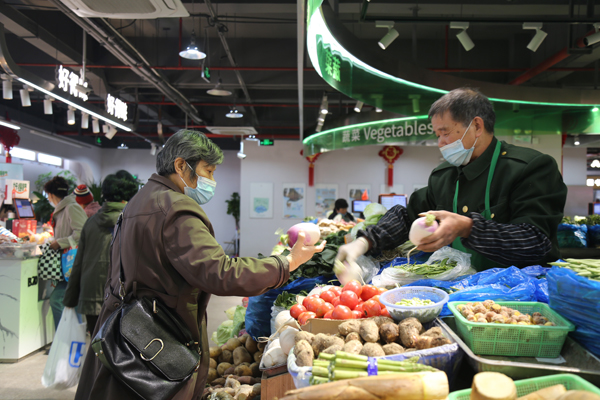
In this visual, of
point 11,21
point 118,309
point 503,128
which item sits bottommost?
point 118,309

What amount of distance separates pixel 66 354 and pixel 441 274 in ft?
10.4

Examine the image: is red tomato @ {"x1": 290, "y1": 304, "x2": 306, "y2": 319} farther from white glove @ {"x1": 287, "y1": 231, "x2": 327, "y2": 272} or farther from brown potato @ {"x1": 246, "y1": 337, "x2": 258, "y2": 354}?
brown potato @ {"x1": 246, "y1": 337, "x2": 258, "y2": 354}

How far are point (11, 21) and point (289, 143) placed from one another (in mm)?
9574

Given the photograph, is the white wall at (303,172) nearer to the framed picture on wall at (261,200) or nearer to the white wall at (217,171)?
the framed picture on wall at (261,200)

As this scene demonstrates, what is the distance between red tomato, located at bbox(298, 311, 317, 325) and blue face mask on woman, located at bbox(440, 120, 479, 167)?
1.05 meters

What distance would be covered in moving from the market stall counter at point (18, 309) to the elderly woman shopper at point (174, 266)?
366cm

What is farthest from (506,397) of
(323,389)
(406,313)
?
(406,313)

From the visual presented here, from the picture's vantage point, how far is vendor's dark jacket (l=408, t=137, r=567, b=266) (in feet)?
6.17

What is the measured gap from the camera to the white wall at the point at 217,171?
19.3 meters

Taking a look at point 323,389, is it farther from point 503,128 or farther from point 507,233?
point 503,128

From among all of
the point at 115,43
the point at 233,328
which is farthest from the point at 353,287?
the point at 115,43

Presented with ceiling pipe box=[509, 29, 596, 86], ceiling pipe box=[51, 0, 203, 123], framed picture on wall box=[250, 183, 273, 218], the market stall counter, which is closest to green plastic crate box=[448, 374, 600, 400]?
the market stall counter

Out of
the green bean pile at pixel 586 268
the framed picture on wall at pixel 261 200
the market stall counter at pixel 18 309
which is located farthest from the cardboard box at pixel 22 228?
the framed picture on wall at pixel 261 200

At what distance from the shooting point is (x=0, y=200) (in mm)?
9211
